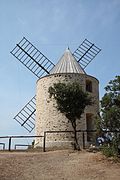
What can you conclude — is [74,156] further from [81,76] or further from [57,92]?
[81,76]

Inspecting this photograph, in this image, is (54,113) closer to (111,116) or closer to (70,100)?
(70,100)

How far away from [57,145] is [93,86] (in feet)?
18.1

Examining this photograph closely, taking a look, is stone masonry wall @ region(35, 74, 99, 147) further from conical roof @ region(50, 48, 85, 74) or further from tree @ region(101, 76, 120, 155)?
tree @ region(101, 76, 120, 155)

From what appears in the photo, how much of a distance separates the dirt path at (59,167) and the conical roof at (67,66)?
9.61 m

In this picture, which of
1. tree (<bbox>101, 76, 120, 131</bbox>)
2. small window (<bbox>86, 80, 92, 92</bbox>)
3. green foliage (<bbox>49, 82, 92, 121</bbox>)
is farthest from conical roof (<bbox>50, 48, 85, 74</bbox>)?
tree (<bbox>101, 76, 120, 131</bbox>)

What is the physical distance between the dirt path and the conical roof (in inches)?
378

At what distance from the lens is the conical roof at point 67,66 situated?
2476cm

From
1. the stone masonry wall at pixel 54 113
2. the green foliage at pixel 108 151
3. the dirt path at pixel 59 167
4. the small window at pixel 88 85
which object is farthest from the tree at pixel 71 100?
the small window at pixel 88 85

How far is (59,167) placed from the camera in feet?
44.3

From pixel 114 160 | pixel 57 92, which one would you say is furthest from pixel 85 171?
pixel 57 92

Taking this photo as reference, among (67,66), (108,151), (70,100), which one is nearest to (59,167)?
(108,151)

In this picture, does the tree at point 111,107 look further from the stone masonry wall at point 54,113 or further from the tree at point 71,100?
the stone masonry wall at point 54,113

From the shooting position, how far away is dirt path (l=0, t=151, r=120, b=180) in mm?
11977

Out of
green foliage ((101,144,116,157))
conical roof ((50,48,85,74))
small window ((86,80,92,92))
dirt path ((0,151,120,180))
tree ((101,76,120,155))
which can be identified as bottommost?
dirt path ((0,151,120,180))
